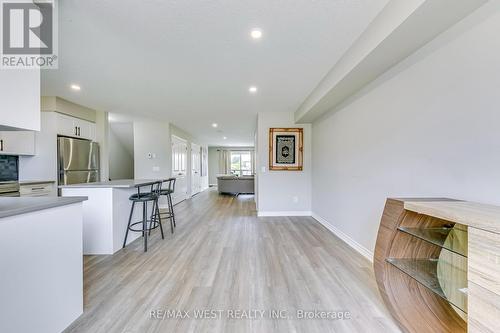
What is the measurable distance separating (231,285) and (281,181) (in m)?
3.04

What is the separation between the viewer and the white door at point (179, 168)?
6.28 meters

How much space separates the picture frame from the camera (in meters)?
4.82

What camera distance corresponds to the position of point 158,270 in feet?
7.84

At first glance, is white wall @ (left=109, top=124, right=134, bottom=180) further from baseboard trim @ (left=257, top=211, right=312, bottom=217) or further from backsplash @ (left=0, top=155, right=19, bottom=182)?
baseboard trim @ (left=257, top=211, right=312, bottom=217)

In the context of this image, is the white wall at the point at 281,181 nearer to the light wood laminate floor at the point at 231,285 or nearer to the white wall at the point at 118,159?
the light wood laminate floor at the point at 231,285

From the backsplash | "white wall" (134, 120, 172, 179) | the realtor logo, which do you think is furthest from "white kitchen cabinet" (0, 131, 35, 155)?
the realtor logo

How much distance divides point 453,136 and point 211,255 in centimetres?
271

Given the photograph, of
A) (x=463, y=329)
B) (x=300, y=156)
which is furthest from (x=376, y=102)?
(x=300, y=156)

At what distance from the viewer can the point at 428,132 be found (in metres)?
1.77

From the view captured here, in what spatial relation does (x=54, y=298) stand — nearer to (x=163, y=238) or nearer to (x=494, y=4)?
(x=163, y=238)

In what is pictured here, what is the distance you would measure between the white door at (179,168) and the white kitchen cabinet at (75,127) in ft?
6.72

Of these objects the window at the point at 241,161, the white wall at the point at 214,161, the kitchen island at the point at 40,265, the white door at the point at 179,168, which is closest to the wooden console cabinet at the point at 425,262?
the kitchen island at the point at 40,265

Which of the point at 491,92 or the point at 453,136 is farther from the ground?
the point at 491,92

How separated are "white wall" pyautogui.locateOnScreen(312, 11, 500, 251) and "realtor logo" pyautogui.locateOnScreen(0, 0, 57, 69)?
2885 mm
